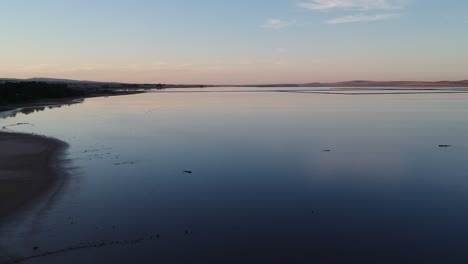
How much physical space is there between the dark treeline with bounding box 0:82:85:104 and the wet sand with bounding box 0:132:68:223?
28955mm

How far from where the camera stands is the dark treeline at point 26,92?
4612cm

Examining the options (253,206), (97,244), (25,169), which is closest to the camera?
(97,244)

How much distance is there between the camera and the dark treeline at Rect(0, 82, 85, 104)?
4612 centimetres

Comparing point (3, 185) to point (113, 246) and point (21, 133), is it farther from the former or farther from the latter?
point (21, 133)

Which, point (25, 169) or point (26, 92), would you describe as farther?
point (26, 92)

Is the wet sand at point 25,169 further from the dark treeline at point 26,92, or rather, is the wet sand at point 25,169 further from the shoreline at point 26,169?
the dark treeline at point 26,92

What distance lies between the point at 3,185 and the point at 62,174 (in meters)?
1.81

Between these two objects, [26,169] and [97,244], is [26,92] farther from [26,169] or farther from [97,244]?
[97,244]

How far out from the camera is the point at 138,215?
8.66 m

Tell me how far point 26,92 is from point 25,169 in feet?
145

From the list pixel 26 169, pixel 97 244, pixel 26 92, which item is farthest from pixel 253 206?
pixel 26 92

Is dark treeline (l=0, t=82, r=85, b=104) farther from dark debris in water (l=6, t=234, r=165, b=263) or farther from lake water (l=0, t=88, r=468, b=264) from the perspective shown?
dark debris in water (l=6, t=234, r=165, b=263)

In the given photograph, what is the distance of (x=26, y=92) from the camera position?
52.0 meters

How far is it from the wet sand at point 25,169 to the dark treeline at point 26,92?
29.0 meters
